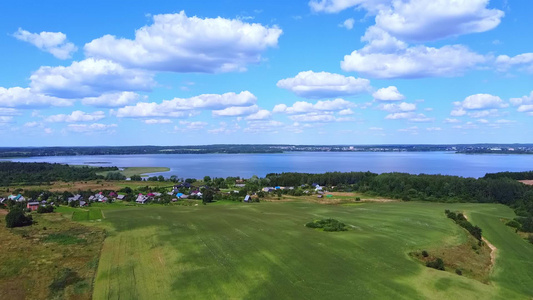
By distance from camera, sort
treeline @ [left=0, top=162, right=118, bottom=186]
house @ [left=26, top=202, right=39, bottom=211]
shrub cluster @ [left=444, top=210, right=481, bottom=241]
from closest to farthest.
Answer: shrub cluster @ [left=444, top=210, right=481, bottom=241], house @ [left=26, top=202, right=39, bottom=211], treeline @ [left=0, top=162, right=118, bottom=186]

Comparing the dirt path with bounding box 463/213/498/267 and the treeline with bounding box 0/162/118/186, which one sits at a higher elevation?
the treeline with bounding box 0/162/118/186

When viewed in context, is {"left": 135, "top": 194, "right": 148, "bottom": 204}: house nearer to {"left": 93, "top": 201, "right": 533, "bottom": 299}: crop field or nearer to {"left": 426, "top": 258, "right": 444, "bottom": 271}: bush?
{"left": 93, "top": 201, "right": 533, "bottom": 299}: crop field

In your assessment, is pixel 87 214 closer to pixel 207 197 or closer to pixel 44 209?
pixel 44 209

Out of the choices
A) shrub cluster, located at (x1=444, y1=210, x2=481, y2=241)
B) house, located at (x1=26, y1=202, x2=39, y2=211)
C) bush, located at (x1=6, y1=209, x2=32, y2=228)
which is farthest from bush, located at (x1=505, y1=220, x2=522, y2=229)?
house, located at (x1=26, y1=202, x2=39, y2=211)

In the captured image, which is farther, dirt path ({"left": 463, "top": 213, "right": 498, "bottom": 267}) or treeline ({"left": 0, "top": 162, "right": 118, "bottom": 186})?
treeline ({"left": 0, "top": 162, "right": 118, "bottom": 186})

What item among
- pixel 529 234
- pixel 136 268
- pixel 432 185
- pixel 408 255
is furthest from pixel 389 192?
pixel 136 268

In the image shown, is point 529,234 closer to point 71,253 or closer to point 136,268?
point 136,268
